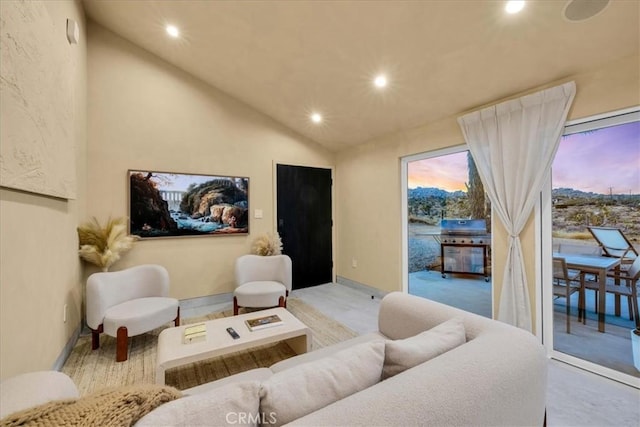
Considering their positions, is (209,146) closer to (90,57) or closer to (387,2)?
(90,57)

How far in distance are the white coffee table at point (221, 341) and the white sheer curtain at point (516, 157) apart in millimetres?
1988

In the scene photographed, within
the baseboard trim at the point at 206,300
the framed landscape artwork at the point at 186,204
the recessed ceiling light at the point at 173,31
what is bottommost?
the baseboard trim at the point at 206,300

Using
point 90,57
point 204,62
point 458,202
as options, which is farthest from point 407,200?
point 90,57

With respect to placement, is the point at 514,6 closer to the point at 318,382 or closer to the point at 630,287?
the point at 630,287

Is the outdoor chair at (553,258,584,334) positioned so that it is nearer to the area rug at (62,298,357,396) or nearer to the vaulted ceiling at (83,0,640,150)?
the vaulted ceiling at (83,0,640,150)

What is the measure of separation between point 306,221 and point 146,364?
2.88 m

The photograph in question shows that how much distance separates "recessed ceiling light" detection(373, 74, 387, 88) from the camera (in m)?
2.88

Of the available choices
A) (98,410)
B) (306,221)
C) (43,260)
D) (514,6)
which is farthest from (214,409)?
(306,221)

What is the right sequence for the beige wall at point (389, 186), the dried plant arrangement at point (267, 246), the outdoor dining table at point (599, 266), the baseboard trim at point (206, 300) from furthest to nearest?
1. the dried plant arrangement at point (267, 246)
2. the baseboard trim at point (206, 300)
3. the outdoor dining table at point (599, 266)
4. the beige wall at point (389, 186)

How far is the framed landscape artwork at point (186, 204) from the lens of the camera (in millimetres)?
3438

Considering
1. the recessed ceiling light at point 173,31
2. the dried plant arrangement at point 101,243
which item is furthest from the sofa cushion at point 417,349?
the recessed ceiling light at point 173,31

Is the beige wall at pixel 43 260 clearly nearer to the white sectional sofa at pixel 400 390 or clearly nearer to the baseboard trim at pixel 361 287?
the white sectional sofa at pixel 400 390

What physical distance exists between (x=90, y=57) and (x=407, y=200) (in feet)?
14.0

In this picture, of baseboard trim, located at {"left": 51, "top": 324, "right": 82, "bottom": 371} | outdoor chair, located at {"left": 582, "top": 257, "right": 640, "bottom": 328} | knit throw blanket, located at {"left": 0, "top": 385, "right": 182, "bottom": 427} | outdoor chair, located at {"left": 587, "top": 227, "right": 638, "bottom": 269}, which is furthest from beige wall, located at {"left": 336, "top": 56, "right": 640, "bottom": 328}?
baseboard trim, located at {"left": 51, "top": 324, "right": 82, "bottom": 371}
